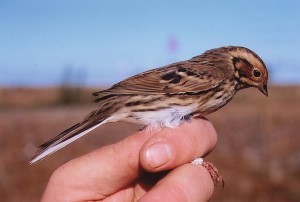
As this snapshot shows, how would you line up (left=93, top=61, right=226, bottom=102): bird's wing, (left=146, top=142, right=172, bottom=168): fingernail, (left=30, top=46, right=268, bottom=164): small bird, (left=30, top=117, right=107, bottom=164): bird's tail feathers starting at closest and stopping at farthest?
(left=146, top=142, right=172, bottom=168): fingernail → (left=30, top=117, right=107, bottom=164): bird's tail feathers → (left=30, top=46, right=268, bottom=164): small bird → (left=93, top=61, right=226, bottom=102): bird's wing

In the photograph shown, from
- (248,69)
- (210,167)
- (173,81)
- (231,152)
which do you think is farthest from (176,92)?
(231,152)

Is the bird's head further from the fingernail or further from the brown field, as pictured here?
the brown field

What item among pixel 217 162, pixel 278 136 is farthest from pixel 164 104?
pixel 278 136

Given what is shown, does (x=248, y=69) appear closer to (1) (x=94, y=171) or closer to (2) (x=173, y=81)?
(2) (x=173, y=81)

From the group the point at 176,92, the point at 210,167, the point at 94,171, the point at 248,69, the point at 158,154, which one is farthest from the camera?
the point at 248,69

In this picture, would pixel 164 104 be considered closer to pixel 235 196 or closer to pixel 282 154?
pixel 235 196

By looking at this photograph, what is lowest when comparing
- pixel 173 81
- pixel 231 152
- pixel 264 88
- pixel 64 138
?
pixel 231 152

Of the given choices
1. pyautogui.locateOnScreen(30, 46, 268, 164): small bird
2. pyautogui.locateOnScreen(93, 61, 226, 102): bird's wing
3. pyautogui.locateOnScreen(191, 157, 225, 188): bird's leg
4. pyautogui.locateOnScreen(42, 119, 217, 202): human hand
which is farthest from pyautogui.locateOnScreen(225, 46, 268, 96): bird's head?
pyautogui.locateOnScreen(191, 157, 225, 188): bird's leg
